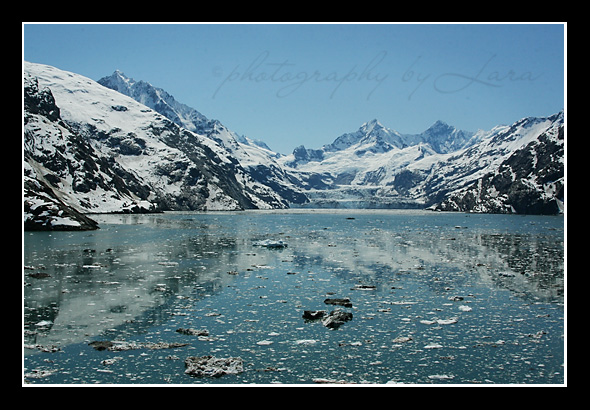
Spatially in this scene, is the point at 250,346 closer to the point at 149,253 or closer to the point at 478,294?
the point at 478,294

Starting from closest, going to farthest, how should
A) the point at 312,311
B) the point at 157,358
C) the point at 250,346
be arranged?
the point at 157,358 < the point at 250,346 < the point at 312,311

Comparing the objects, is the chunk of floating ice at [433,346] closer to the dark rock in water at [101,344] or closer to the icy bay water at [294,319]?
the icy bay water at [294,319]

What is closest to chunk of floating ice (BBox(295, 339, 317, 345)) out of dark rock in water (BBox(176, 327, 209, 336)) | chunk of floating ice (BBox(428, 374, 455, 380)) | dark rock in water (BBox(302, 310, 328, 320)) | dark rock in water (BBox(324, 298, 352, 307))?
dark rock in water (BBox(302, 310, 328, 320))

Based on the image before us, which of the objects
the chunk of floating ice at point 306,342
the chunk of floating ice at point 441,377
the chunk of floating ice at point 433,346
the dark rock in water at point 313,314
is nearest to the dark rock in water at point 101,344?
the chunk of floating ice at point 306,342

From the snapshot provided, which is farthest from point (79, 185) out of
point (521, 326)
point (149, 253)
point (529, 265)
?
point (521, 326)

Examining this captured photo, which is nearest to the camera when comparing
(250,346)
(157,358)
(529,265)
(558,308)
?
(157,358)

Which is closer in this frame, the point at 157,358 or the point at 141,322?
the point at 157,358
